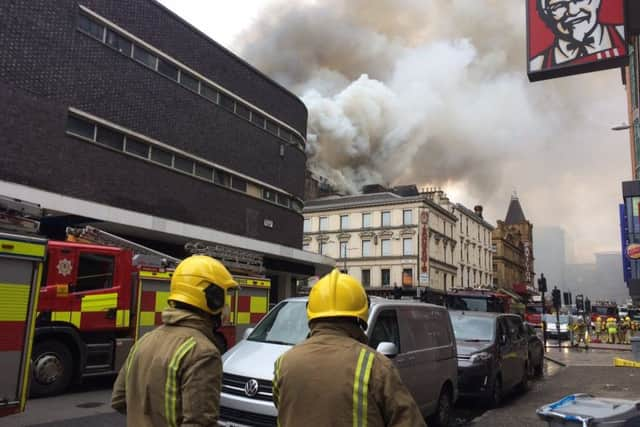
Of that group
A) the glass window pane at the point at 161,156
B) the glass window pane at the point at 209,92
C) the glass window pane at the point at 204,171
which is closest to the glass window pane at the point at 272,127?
the glass window pane at the point at 209,92

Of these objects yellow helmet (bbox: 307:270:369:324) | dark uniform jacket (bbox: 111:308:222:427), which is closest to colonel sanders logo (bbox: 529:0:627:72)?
yellow helmet (bbox: 307:270:369:324)

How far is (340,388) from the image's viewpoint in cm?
217

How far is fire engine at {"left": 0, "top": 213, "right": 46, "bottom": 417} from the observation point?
579 cm

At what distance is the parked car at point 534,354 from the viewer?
13.4 meters

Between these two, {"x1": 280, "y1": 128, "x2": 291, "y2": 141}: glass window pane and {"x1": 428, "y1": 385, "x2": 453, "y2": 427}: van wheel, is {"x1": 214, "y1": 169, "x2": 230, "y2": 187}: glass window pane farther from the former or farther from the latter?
{"x1": 428, "y1": 385, "x2": 453, "y2": 427}: van wheel

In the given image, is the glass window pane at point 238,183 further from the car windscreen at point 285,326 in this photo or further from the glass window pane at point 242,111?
the car windscreen at point 285,326

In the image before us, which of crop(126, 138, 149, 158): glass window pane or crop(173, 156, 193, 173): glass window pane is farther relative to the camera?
crop(173, 156, 193, 173): glass window pane

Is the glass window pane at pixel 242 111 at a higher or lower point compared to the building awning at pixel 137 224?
higher

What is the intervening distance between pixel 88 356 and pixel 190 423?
26.7 ft

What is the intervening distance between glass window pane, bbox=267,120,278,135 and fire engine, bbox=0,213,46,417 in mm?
23275

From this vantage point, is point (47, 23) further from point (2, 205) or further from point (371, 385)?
point (371, 385)

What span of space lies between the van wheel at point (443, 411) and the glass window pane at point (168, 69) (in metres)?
18.3

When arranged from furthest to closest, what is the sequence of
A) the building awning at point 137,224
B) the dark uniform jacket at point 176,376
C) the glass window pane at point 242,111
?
the glass window pane at point 242,111
the building awning at point 137,224
the dark uniform jacket at point 176,376

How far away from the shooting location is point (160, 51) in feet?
71.2
